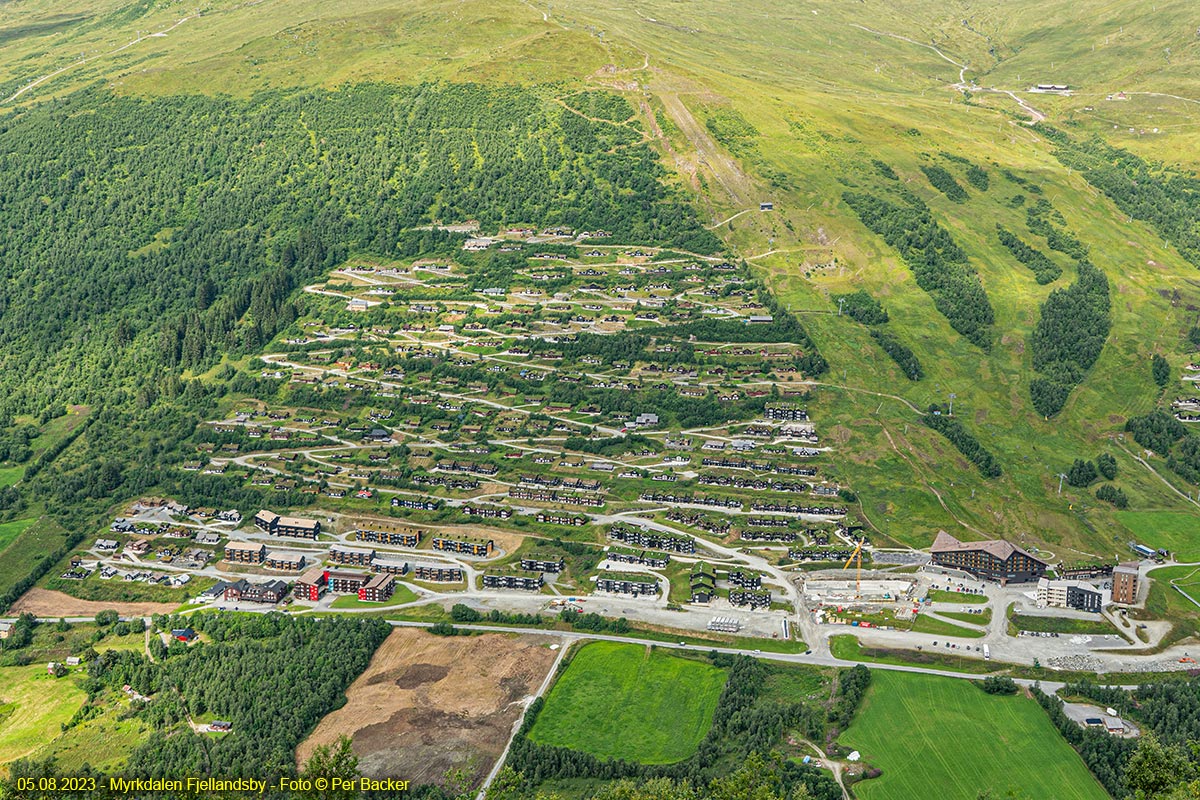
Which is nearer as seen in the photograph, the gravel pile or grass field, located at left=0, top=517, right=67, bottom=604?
the gravel pile

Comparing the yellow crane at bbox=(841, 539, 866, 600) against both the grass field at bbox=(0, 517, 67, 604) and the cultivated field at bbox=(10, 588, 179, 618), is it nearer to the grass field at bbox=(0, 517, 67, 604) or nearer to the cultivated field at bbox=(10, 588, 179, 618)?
the cultivated field at bbox=(10, 588, 179, 618)

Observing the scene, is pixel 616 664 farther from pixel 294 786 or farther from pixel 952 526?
pixel 952 526

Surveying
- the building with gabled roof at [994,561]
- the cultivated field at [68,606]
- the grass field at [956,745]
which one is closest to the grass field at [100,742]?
the cultivated field at [68,606]

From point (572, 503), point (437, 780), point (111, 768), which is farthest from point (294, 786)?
point (572, 503)

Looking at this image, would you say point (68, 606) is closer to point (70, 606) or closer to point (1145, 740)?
point (70, 606)

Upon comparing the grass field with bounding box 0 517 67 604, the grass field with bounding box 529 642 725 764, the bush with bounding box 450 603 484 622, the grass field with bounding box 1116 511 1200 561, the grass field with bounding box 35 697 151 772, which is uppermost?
the grass field with bounding box 0 517 67 604

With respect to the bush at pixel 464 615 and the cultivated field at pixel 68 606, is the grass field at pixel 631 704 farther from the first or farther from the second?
the cultivated field at pixel 68 606

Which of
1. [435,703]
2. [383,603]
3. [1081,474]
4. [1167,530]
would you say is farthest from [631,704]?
[1081,474]

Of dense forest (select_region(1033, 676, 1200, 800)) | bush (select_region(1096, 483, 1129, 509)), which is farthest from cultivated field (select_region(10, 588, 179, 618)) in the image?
bush (select_region(1096, 483, 1129, 509))
